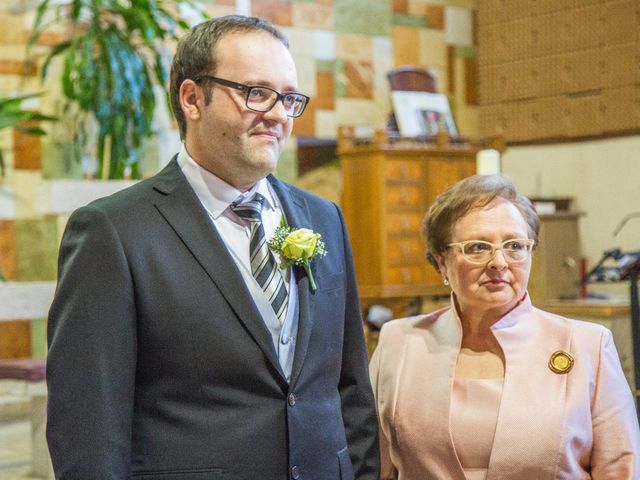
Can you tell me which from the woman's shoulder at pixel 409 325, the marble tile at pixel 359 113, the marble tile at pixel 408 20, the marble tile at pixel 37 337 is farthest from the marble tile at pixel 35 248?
the woman's shoulder at pixel 409 325

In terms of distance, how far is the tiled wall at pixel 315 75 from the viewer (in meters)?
6.17

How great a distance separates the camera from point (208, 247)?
178 cm

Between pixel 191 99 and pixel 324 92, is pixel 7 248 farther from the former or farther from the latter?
pixel 191 99

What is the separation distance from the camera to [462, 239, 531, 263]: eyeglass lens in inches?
85.6

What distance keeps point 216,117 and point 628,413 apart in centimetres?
111

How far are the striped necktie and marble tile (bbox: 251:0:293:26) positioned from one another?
562 cm

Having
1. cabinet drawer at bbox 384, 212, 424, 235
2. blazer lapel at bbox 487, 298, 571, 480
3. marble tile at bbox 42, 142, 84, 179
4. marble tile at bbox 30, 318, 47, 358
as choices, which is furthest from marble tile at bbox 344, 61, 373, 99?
blazer lapel at bbox 487, 298, 571, 480

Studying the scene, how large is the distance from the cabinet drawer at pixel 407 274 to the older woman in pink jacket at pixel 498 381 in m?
4.57

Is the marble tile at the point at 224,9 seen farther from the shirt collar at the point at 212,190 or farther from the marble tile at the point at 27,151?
the shirt collar at the point at 212,190

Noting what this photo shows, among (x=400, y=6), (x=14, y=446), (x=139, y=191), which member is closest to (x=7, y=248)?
(x=14, y=446)

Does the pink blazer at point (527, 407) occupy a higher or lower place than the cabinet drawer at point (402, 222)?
lower

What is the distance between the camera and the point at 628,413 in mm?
2133

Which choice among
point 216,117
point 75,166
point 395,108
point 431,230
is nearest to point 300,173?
point 395,108

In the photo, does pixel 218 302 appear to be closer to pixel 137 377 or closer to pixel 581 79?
pixel 137 377
